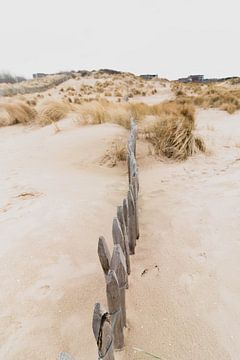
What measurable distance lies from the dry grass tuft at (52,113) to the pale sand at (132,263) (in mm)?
4688

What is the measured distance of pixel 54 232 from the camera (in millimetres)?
2562

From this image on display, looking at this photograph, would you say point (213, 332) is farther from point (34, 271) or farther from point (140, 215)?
point (140, 215)

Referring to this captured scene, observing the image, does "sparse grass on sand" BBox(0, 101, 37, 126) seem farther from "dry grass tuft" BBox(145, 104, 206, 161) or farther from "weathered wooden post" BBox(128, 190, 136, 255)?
"weathered wooden post" BBox(128, 190, 136, 255)

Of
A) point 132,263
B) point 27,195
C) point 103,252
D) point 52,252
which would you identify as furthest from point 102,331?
point 27,195

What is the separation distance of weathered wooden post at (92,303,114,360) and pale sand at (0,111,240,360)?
51 cm

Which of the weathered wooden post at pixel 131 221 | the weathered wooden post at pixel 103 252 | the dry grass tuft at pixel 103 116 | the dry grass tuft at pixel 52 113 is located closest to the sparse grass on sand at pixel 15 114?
the dry grass tuft at pixel 52 113

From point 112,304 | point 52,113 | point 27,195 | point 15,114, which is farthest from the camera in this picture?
point 15,114

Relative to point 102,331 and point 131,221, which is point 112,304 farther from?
point 131,221

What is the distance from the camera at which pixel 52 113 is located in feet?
29.5

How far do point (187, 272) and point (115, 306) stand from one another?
0.99 meters

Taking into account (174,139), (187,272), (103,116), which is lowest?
(187,272)

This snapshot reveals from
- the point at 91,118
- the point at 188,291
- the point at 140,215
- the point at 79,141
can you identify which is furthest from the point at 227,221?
the point at 91,118

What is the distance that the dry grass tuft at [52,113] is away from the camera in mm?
8805

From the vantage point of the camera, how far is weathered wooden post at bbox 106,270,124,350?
1.23 m
